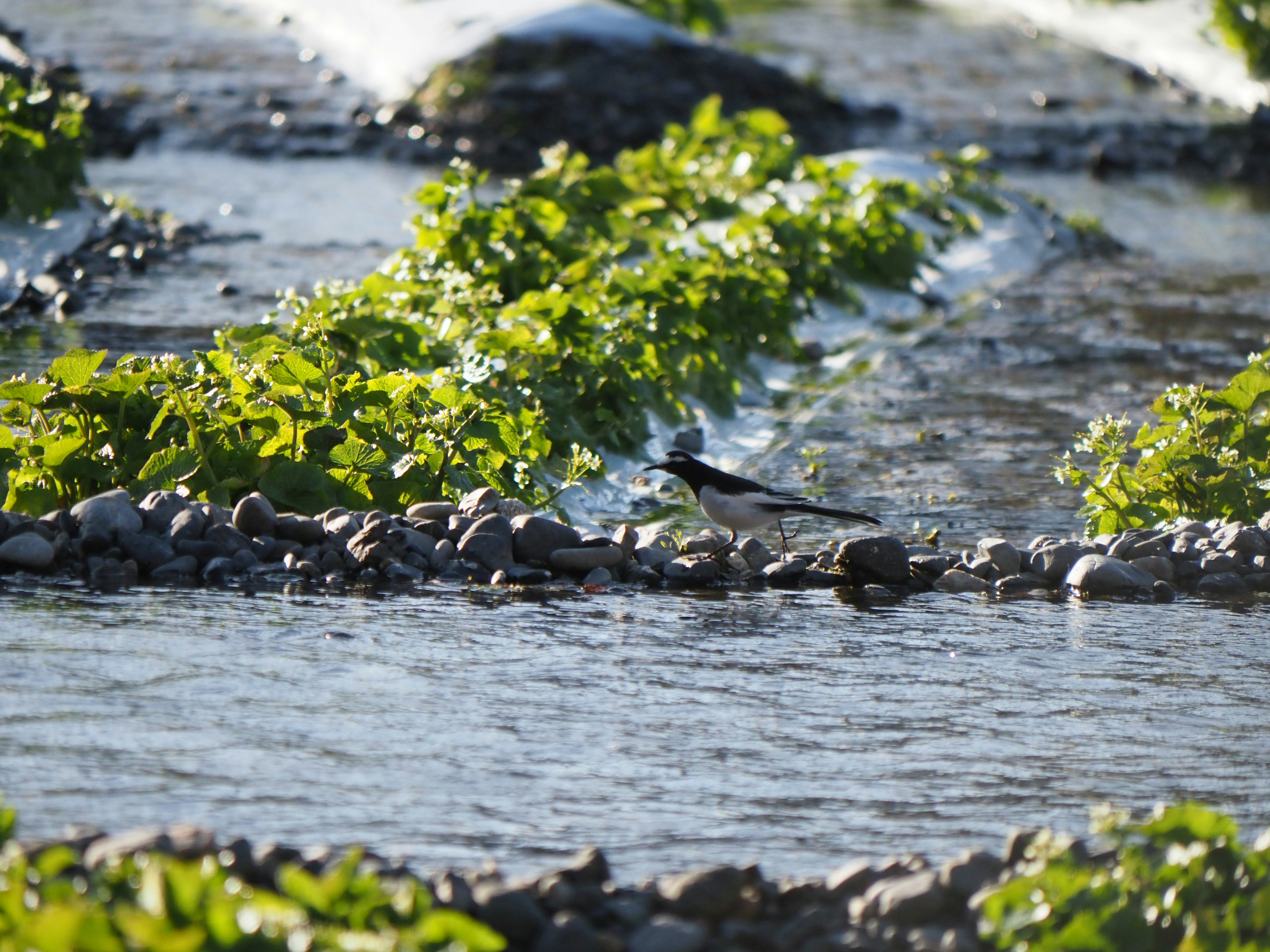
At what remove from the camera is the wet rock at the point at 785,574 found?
5648 millimetres

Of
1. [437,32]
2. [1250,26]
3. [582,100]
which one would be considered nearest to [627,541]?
[582,100]

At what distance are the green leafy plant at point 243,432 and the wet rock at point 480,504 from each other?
0.16 m

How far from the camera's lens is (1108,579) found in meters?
5.59

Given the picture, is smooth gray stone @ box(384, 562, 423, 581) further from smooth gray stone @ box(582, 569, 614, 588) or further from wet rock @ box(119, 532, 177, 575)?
wet rock @ box(119, 532, 177, 575)

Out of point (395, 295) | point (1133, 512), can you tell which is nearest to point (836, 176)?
point (395, 295)

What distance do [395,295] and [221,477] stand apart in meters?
2.22

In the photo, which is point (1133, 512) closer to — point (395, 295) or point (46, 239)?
point (395, 295)

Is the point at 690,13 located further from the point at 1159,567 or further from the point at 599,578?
the point at 599,578

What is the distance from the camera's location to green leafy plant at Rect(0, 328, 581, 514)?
17.9 ft

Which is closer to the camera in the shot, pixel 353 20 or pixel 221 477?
pixel 221 477

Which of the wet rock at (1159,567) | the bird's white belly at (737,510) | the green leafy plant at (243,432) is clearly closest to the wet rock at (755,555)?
the bird's white belly at (737,510)

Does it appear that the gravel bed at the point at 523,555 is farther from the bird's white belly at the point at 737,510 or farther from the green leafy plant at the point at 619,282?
the green leafy plant at the point at 619,282

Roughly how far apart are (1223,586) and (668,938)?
11.0 ft

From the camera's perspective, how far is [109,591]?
4.98 meters
